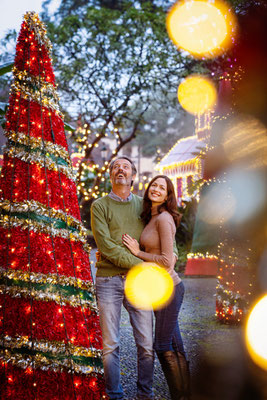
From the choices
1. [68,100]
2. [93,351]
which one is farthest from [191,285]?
[68,100]

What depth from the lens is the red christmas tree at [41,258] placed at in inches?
86.8

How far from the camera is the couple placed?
3020 millimetres

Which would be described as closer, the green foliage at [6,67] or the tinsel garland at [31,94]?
the tinsel garland at [31,94]

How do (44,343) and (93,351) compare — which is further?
(93,351)

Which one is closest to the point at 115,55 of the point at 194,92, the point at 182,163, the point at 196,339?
the point at 194,92

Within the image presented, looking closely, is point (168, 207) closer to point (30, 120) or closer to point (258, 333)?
point (258, 333)

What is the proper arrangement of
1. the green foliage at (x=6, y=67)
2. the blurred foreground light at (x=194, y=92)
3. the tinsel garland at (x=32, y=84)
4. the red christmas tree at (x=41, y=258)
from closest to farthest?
the red christmas tree at (x=41, y=258)
the tinsel garland at (x=32, y=84)
the green foliage at (x=6, y=67)
the blurred foreground light at (x=194, y=92)

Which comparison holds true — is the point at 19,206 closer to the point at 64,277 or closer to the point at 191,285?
the point at 64,277

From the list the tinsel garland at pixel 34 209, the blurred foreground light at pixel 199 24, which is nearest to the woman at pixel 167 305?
the tinsel garland at pixel 34 209

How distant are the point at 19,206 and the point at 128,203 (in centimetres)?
118

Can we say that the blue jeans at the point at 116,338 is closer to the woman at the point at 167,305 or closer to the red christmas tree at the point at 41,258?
the woman at the point at 167,305

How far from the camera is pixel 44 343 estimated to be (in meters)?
2.22

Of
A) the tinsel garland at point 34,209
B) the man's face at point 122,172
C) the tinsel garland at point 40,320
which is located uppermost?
the man's face at point 122,172

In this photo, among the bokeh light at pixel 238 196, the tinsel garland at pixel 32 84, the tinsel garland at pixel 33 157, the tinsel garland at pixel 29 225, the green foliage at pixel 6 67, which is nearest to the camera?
the bokeh light at pixel 238 196
